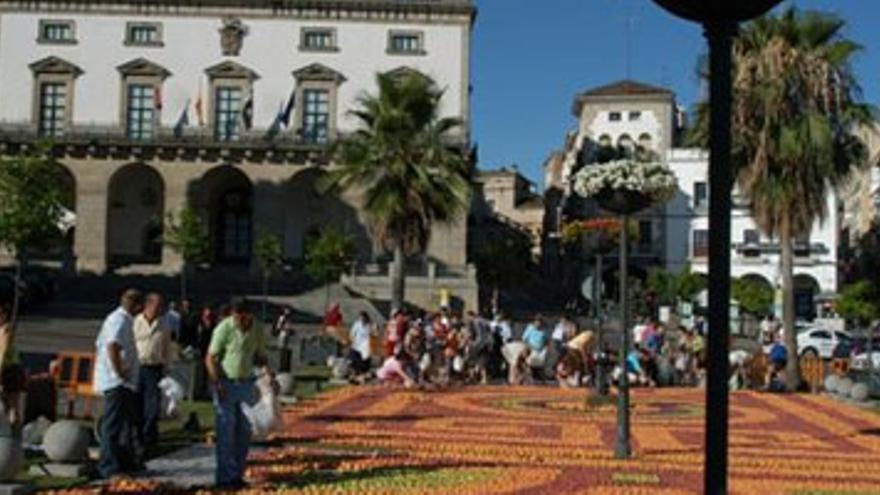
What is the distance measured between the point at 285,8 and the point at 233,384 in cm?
5982

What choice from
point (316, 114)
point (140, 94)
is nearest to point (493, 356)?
point (316, 114)

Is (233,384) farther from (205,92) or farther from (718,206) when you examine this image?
(205,92)

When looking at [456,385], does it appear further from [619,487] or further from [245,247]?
[245,247]

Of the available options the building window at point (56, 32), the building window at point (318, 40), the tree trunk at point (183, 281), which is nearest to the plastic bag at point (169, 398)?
the tree trunk at point (183, 281)

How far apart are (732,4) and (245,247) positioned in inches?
2712

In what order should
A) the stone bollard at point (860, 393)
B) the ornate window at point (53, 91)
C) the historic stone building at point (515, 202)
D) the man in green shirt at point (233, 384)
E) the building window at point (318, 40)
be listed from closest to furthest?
the man in green shirt at point (233, 384)
the stone bollard at point (860, 393)
the ornate window at point (53, 91)
the building window at point (318, 40)
the historic stone building at point (515, 202)

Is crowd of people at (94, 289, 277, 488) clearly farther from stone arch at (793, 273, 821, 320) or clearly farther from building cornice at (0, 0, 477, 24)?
stone arch at (793, 273, 821, 320)

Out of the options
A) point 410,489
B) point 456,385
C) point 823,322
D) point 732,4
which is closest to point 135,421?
point 410,489

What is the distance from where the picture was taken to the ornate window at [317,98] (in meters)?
68.6

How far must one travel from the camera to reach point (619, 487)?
40.5 feet

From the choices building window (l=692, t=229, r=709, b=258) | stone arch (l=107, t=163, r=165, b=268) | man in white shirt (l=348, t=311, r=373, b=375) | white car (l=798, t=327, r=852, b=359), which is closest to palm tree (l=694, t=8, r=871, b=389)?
man in white shirt (l=348, t=311, r=373, b=375)

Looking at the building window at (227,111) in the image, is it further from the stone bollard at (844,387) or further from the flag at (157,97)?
the stone bollard at (844,387)

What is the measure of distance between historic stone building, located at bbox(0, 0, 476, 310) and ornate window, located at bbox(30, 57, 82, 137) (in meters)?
0.07

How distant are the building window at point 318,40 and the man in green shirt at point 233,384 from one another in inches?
2291
